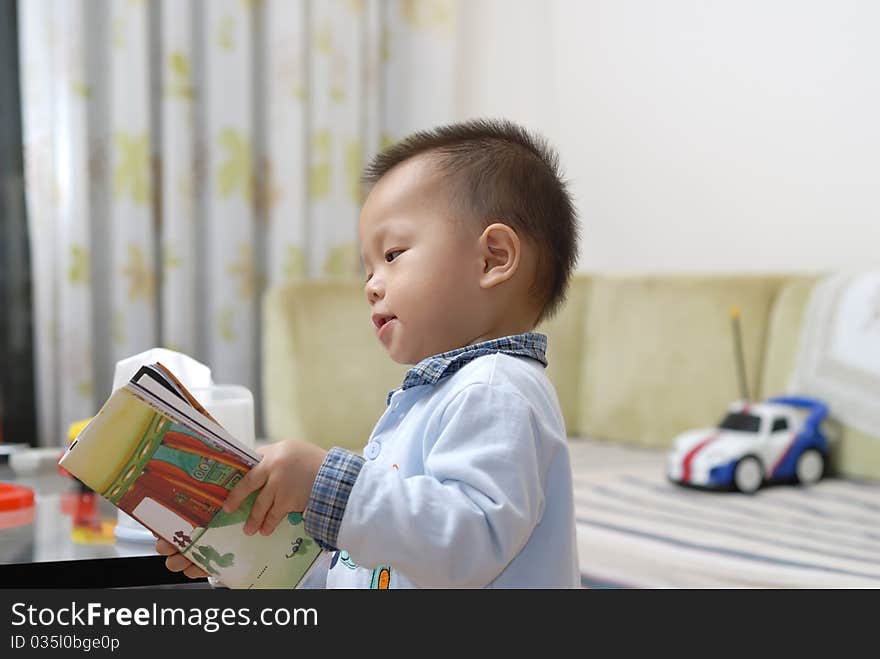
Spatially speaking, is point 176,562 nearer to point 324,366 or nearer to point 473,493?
point 473,493

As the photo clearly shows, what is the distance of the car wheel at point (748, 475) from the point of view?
5.63ft

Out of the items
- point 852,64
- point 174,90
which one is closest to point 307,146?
point 174,90

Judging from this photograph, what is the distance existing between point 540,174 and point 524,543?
0.31 meters

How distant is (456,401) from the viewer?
2.19 ft

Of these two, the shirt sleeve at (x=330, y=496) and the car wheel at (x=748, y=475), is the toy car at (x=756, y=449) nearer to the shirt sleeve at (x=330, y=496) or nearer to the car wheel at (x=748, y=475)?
the car wheel at (x=748, y=475)

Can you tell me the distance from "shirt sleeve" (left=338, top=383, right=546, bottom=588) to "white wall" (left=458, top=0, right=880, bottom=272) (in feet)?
5.62

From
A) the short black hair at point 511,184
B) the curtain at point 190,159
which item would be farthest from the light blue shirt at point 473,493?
the curtain at point 190,159

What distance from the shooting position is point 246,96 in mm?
2680

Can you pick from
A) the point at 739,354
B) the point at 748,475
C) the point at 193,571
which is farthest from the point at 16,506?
the point at 739,354

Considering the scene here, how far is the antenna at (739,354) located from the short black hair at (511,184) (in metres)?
1.25

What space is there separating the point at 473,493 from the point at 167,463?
0.19 metres

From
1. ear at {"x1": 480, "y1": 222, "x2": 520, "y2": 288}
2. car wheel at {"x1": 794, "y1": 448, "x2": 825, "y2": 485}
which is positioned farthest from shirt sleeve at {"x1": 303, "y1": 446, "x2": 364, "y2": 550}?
car wheel at {"x1": 794, "y1": 448, "x2": 825, "y2": 485}

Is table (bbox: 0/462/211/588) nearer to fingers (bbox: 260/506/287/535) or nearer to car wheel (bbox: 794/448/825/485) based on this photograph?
fingers (bbox: 260/506/287/535)
